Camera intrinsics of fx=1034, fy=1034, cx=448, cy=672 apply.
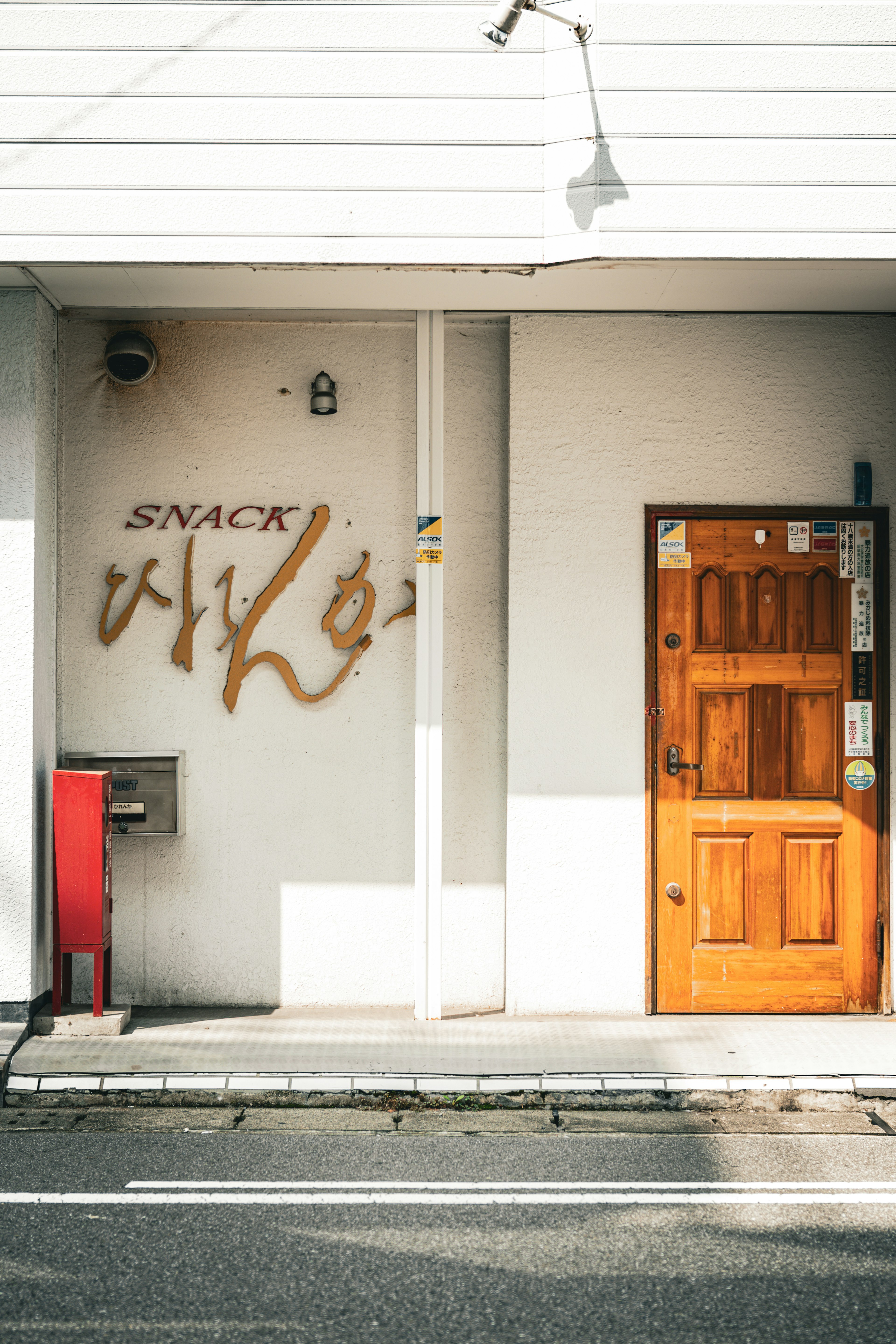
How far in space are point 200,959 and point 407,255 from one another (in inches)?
162

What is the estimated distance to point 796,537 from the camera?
6.05 metres

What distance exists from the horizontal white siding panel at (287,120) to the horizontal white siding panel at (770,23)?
0.72m

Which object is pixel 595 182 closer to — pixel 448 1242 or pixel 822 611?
pixel 822 611

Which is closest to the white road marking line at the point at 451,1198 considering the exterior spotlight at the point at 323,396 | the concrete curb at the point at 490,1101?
the concrete curb at the point at 490,1101

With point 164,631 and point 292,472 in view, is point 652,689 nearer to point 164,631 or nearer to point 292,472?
point 292,472

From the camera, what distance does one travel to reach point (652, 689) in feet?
19.8

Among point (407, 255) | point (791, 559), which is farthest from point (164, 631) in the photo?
point (791, 559)

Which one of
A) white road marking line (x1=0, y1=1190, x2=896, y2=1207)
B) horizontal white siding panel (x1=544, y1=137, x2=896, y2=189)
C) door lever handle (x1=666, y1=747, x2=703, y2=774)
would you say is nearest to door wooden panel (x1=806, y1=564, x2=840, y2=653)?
door lever handle (x1=666, y1=747, x2=703, y2=774)

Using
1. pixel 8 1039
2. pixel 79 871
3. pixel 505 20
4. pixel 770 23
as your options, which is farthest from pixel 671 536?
pixel 8 1039

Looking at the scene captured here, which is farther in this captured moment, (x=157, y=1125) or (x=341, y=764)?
(x=341, y=764)

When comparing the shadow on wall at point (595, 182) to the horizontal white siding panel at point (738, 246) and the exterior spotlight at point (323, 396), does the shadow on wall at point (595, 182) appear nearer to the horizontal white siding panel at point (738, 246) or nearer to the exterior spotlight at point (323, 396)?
the horizontal white siding panel at point (738, 246)

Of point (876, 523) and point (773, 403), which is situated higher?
point (773, 403)

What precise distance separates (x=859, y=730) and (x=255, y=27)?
16.4ft

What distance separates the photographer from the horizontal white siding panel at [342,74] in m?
5.19
